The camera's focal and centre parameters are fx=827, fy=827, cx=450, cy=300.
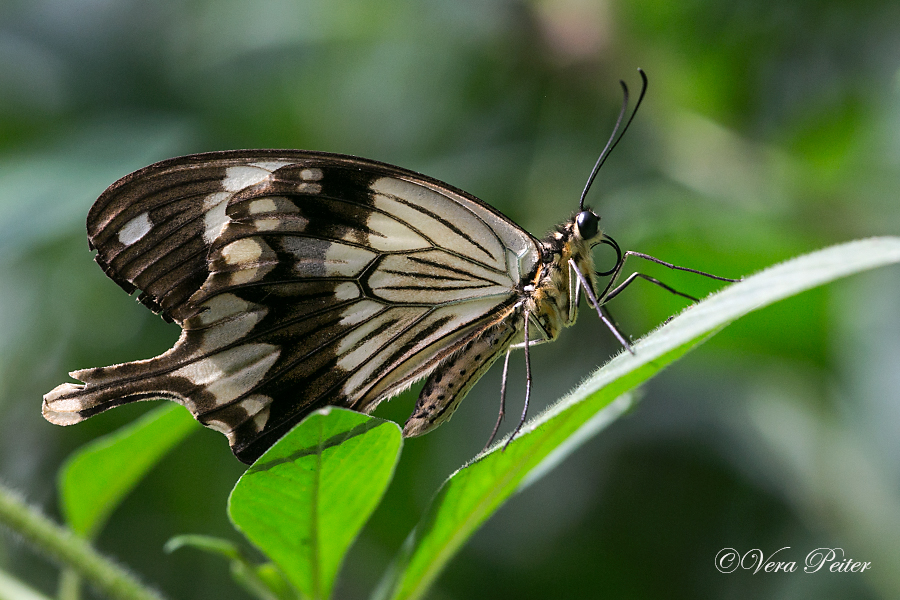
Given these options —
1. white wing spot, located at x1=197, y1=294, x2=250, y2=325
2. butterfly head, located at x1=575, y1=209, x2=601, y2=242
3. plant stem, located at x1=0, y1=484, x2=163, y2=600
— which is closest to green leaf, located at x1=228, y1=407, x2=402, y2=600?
plant stem, located at x1=0, y1=484, x2=163, y2=600

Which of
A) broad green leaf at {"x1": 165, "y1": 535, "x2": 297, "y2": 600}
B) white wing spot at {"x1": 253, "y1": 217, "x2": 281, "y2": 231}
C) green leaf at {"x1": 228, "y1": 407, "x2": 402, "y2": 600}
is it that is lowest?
broad green leaf at {"x1": 165, "y1": 535, "x2": 297, "y2": 600}

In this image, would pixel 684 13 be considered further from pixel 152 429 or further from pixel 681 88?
pixel 152 429

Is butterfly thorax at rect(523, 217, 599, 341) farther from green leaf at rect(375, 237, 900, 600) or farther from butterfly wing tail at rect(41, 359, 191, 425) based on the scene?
butterfly wing tail at rect(41, 359, 191, 425)

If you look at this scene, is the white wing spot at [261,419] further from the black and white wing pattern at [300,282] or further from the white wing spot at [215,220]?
the white wing spot at [215,220]

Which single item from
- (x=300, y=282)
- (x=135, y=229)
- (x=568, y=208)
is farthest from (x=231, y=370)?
(x=568, y=208)

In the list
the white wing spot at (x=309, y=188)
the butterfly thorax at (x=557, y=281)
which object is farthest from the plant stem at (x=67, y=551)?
the butterfly thorax at (x=557, y=281)
